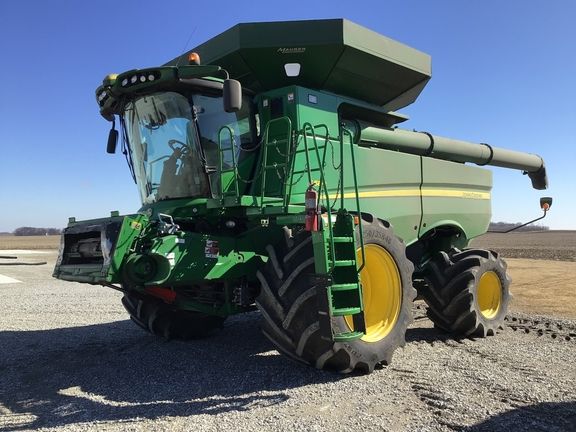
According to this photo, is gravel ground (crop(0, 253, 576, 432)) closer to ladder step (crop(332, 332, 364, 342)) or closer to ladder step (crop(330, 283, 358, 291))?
ladder step (crop(332, 332, 364, 342))

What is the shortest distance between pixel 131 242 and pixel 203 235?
691mm

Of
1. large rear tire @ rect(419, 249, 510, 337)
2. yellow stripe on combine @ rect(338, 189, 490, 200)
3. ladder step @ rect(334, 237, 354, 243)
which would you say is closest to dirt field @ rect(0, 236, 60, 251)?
yellow stripe on combine @ rect(338, 189, 490, 200)

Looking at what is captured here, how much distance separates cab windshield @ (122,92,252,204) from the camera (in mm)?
5172

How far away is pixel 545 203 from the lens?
8.61m

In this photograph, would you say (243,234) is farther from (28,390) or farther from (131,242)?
(28,390)

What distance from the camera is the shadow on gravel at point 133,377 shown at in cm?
389

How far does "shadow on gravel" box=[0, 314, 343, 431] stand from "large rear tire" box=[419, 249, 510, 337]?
2.31 m

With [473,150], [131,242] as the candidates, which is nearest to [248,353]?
[131,242]

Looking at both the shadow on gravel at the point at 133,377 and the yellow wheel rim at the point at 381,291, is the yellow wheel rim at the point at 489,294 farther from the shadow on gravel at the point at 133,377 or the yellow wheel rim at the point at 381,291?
the shadow on gravel at the point at 133,377

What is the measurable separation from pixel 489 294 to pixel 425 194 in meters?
1.73

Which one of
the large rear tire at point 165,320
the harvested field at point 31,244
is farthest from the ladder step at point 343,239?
the harvested field at point 31,244

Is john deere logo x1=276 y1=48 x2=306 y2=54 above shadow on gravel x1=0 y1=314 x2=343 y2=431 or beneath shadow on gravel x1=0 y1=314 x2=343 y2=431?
above

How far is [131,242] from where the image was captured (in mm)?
4516

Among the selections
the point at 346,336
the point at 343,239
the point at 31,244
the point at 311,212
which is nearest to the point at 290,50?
the point at 311,212
